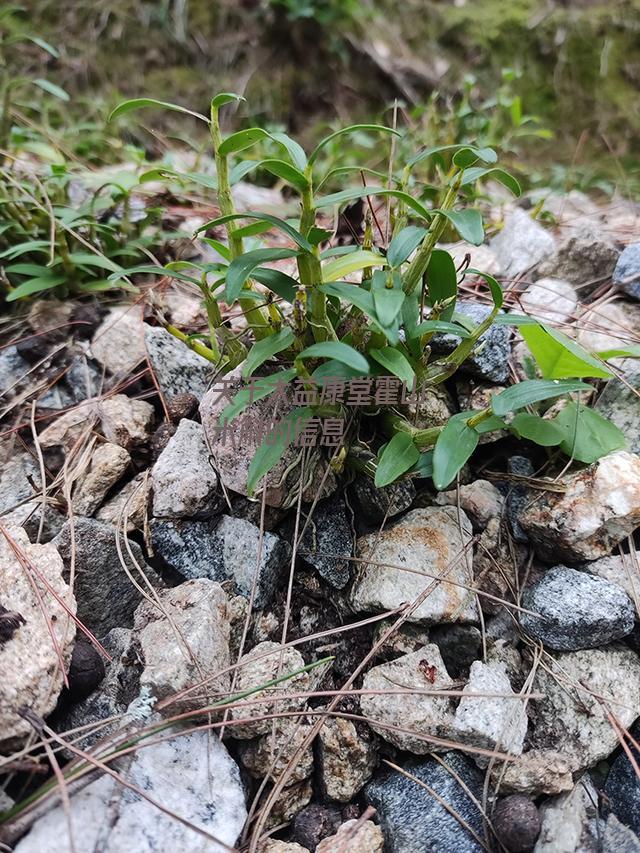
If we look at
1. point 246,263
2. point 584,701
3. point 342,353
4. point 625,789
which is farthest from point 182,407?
point 625,789

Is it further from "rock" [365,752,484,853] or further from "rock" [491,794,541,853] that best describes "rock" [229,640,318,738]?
"rock" [491,794,541,853]

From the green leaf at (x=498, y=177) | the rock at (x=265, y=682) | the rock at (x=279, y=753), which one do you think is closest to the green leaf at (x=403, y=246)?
the green leaf at (x=498, y=177)

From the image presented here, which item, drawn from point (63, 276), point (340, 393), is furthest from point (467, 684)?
point (63, 276)

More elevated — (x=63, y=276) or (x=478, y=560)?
(x=63, y=276)

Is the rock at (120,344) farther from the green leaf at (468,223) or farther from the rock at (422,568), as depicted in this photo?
the green leaf at (468,223)

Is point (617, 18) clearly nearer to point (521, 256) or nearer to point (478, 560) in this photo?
point (521, 256)

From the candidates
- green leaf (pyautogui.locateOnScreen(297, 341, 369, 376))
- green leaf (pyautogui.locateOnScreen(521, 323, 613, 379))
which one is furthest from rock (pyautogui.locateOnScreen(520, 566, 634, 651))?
green leaf (pyautogui.locateOnScreen(297, 341, 369, 376))
